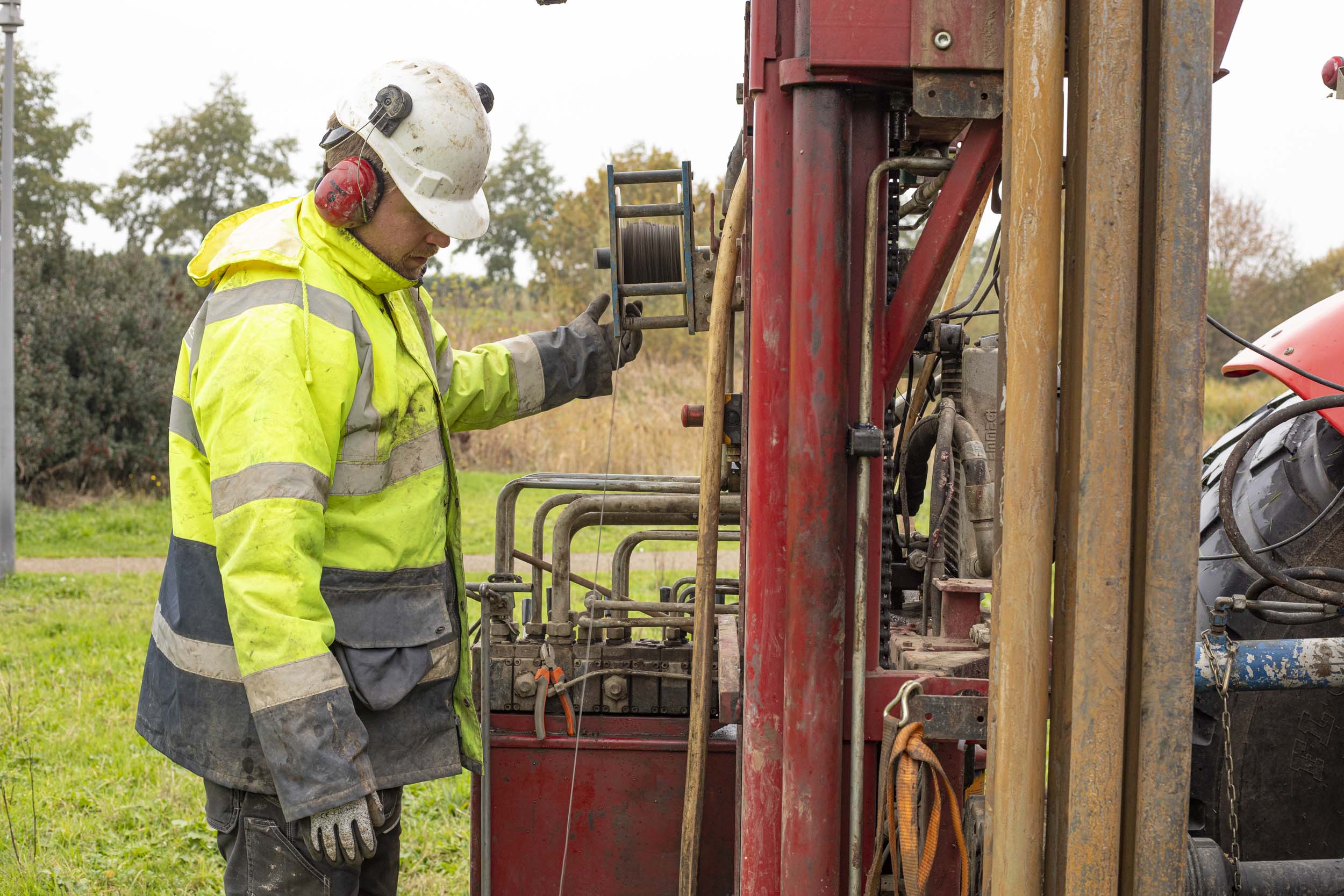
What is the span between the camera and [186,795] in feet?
15.4

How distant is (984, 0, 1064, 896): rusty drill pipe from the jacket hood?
4.69 ft

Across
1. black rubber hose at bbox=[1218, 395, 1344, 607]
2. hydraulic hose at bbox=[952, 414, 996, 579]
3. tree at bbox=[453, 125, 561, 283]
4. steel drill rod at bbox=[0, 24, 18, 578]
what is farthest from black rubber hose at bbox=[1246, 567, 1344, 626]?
tree at bbox=[453, 125, 561, 283]

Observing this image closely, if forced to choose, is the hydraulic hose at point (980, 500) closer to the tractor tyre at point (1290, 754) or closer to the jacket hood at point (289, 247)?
the tractor tyre at point (1290, 754)

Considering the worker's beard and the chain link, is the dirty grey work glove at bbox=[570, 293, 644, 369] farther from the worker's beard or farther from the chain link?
the chain link

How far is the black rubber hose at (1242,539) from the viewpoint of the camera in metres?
2.31

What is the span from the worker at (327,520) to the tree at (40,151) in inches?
1024

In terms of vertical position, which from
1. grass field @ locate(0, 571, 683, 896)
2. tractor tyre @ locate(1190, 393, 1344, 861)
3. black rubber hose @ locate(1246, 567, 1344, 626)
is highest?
black rubber hose @ locate(1246, 567, 1344, 626)

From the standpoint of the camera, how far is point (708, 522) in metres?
2.36

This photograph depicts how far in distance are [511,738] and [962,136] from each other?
170 centimetres

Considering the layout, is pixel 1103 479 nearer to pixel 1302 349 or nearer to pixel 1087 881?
pixel 1087 881

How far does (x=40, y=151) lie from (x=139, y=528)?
59.9ft

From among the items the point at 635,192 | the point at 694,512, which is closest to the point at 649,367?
the point at 635,192

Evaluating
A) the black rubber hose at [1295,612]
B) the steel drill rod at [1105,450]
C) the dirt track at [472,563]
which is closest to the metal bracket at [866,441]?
the steel drill rod at [1105,450]

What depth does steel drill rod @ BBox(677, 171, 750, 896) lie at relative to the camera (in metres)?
2.32
